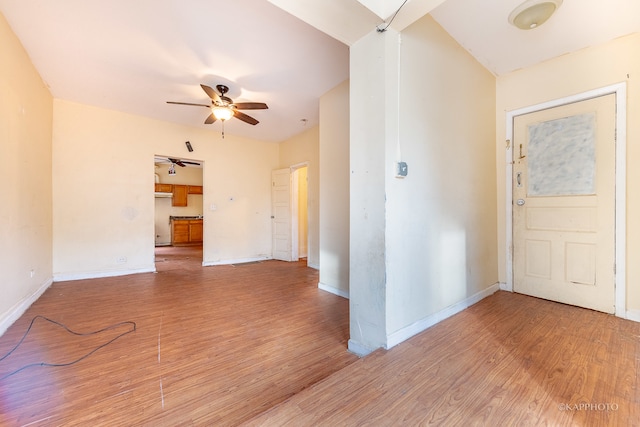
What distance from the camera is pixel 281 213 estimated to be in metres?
5.81

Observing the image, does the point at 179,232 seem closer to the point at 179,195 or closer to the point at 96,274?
the point at 179,195

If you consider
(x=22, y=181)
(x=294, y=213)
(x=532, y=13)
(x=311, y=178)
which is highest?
(x=532, y=13)

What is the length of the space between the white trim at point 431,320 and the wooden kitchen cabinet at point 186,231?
8.38m

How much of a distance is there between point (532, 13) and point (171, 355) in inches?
155

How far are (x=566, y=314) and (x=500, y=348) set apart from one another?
1.19 metres

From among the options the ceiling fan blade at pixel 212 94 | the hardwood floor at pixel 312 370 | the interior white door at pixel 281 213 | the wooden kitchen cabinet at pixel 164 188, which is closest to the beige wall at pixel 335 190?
the hardwood floor at pixel 312 370

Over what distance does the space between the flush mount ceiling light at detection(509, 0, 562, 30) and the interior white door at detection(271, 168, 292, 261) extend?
4266mm

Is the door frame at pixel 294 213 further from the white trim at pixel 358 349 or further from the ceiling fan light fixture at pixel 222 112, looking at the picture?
the white trim at pixel 358 349

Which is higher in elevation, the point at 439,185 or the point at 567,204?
the point at 439,185

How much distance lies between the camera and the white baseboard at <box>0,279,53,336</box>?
2.26 meters

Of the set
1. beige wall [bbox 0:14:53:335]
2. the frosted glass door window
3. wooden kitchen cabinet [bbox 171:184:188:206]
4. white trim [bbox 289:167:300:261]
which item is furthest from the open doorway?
the frosted glass door window

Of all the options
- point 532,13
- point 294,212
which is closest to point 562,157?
point 532,13

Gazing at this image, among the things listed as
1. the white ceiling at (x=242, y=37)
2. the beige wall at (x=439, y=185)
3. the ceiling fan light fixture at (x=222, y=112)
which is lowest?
the beige wall at (x=439, y=185)

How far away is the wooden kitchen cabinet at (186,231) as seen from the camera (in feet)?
27.5
